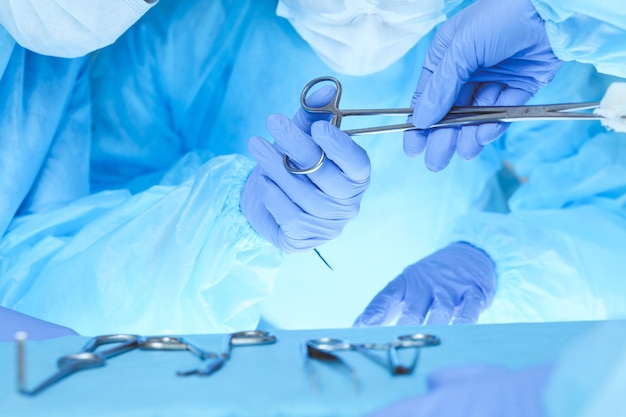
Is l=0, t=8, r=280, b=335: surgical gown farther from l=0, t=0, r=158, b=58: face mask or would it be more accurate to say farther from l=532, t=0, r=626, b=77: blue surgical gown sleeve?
l=532, t=0, r=626, b=77: blue surgical gown sleeve

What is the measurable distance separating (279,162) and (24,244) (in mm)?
557

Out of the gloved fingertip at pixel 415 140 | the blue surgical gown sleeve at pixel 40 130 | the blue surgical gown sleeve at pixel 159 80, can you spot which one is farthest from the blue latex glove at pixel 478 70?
the blue surgical gown sleeve at pixel 40 130

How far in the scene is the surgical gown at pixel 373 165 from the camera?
149cm

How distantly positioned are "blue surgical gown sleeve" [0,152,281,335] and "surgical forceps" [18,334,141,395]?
A: 1.67ft

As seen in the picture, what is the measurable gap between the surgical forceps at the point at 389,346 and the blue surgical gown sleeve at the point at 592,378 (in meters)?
0.21

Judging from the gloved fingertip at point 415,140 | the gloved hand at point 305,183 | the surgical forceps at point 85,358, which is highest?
the gloved fingertip at point 415,140

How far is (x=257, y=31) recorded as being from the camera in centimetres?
152

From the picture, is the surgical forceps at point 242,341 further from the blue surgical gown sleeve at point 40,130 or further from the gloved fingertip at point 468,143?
the blue surgical gown sleeve at point 40,130

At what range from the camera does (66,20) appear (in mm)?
1096

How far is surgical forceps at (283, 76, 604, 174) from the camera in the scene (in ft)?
3.43

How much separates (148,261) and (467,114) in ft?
2.19

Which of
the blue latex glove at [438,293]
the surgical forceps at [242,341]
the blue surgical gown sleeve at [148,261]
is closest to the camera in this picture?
the surgical forceps at [242,341]

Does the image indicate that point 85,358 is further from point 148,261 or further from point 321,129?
point 148,261

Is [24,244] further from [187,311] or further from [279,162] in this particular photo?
[279,162]
